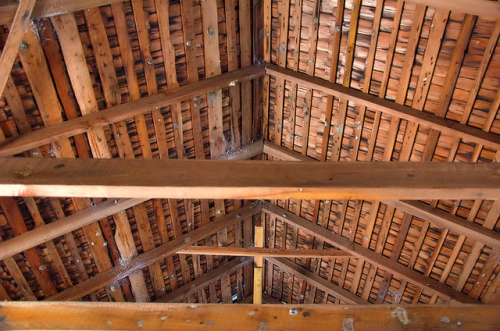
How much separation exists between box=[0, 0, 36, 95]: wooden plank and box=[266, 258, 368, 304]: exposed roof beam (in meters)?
4.80

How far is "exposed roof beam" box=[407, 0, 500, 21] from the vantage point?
3333 millimetres

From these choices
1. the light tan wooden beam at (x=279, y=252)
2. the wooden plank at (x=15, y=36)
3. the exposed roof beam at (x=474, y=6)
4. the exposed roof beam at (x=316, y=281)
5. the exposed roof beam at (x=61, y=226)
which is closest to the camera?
the wooden plank at (x=15, y=36)

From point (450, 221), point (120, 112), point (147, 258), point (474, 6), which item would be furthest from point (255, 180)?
point (147, 258)

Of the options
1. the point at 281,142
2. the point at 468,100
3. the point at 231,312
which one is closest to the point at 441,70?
the point at 468,100

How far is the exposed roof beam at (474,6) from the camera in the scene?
3333 mm

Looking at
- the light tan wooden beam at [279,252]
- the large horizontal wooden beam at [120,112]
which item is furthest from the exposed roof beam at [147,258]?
the large horizontal wooden beam at [120,112]

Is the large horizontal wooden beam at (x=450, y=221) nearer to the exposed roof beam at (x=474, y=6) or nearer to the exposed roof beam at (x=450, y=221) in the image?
the exposed roof beam at (x=450, y=221)

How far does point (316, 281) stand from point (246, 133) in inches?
98.9

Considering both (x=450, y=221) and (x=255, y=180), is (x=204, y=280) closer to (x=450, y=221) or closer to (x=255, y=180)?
(x=450, y=221)

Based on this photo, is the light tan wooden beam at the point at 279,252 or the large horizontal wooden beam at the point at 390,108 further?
the light tan wooden beam at the point at 279,252

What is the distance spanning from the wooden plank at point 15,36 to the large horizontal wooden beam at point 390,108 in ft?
8.50

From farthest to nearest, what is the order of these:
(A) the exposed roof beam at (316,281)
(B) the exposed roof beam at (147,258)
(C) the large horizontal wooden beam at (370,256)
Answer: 1. (A) the exposed roof beam at (316,281)
2. (B) the exposed roof beam at (147,258)
3. (C) the large horizontal wooden beam at (370,256)

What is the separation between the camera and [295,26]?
4695 millimetres

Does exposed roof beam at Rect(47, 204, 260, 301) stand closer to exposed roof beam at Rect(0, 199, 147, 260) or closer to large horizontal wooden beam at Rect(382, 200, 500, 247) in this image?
exposed roof beam at Rect(0, 199, 147, 260)
